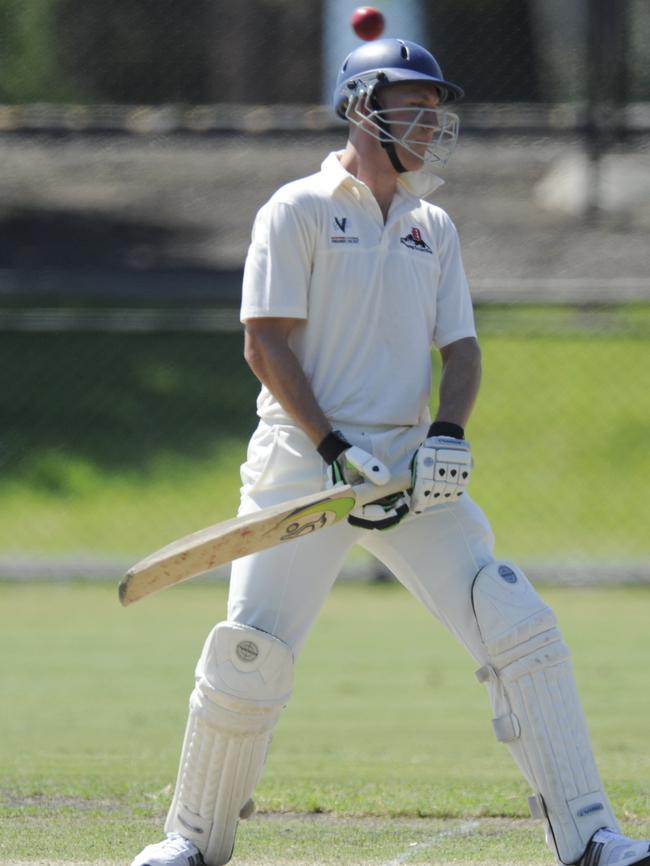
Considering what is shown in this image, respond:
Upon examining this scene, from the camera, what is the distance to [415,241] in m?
4.23

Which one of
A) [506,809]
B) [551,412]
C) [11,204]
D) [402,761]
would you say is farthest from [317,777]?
[11,204]

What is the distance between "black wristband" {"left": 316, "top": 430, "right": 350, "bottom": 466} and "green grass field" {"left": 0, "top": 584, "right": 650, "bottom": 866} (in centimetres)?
110

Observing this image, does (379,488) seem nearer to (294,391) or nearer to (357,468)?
(357,468)

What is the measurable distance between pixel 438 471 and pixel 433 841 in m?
1.22

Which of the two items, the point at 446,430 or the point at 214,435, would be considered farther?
the point at 214,435

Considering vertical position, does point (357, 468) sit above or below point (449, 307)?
below

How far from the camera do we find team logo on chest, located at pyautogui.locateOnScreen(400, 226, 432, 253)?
4.21 metres

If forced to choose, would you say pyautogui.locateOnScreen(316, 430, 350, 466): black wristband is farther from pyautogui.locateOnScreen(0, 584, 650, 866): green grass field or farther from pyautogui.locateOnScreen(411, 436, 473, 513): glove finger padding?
pyautogui.locateOnScreen(0, 584, 650, 866): green grass field

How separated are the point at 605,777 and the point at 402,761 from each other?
2.68ft

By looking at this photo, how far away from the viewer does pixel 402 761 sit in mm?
5875

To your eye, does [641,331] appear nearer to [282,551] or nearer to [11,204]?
[11,204]

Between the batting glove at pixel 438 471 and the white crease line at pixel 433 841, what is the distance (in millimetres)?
962

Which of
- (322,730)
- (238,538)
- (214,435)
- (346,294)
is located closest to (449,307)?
(346,294)

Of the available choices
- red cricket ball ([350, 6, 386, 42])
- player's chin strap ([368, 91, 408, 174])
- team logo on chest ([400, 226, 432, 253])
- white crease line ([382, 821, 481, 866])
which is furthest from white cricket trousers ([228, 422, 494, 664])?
red cricket ball ([350, 6, 386, 42])
